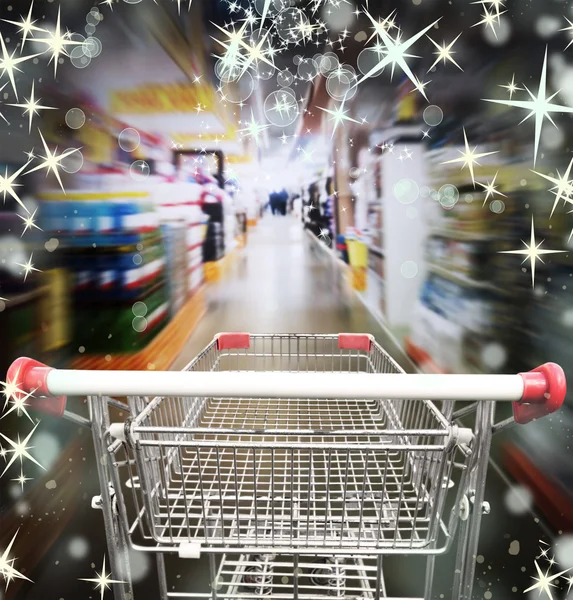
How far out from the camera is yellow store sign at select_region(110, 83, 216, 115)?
66.6 inches

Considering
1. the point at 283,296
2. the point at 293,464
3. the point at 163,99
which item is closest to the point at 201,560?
the point at 293,464

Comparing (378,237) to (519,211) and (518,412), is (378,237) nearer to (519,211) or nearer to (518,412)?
(519,211)

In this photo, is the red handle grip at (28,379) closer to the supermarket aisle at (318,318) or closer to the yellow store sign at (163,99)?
the supermarket aisle at (318,318)

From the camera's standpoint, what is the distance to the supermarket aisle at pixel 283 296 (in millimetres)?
1798

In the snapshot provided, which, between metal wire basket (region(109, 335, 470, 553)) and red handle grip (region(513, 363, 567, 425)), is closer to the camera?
red handle grip (region(513, 363, 567, 425))

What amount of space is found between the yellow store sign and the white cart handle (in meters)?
1.21

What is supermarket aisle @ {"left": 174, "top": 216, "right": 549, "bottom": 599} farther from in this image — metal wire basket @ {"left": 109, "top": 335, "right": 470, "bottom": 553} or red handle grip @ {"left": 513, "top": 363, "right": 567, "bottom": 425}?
red handle grip @ {"left": 513, "top": 363, "right": 567, "bottom": 425}

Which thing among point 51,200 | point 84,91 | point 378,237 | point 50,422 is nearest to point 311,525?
point 378,237

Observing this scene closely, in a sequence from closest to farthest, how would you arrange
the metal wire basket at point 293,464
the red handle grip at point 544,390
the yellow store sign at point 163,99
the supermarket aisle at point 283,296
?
the red handle grip at point 544,390
the metal wire basket at point 293,464
the yellow store sign at point 163,99
the supermarket aisle at point 283,296

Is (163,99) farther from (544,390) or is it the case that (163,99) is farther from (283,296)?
(544,390)

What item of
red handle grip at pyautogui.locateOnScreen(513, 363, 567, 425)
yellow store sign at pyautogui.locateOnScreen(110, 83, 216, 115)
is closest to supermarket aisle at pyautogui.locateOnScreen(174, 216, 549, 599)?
yellow store sign at pyautogui.locateOnScreen(110, 83, 216, 115)

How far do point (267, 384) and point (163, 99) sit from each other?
4.40 ft

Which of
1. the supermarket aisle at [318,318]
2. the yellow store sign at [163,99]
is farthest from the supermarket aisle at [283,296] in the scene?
the yellow store sign at [163,99]

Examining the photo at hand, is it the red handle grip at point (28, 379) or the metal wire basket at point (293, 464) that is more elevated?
the red handle grip at point (28, 379)
